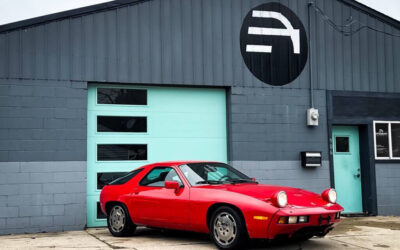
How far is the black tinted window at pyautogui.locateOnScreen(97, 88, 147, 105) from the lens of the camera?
11430mm

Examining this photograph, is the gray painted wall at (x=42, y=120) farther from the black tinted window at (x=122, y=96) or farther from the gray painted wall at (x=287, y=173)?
the gray painted wall at (x=287, y=173)

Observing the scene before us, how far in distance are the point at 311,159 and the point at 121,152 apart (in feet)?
14.8

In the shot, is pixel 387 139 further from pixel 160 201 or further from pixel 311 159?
pixel 160 201

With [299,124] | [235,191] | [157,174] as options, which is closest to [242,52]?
[299,124]

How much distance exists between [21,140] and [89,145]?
1.42m

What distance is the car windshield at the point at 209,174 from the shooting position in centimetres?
823

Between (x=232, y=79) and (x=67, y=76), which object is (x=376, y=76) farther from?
(x=67, y=76)

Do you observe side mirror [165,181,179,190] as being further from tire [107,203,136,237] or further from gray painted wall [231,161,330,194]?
gray painted wall [231,161,330,194]

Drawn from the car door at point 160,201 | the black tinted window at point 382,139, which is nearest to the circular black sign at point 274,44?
the black tinted window at point 382,139

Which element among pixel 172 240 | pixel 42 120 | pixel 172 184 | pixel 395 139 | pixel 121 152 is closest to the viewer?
pixel 172 184

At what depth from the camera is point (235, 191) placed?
24.5 feet

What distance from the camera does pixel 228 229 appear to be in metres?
7.31

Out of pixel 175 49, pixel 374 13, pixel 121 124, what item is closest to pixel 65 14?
pixel 175 49

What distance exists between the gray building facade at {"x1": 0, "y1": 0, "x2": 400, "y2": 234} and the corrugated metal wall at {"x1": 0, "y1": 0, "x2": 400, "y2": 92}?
2 cm
